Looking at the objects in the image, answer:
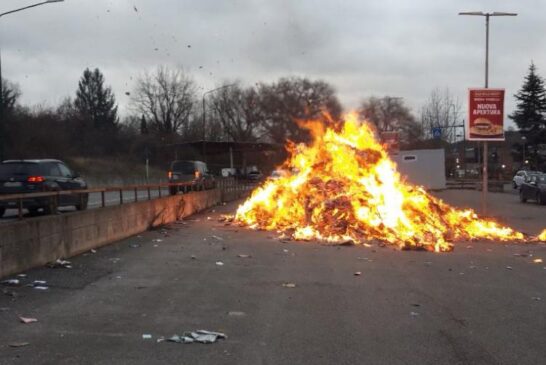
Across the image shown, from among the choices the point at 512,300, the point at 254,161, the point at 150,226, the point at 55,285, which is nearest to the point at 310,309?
the point at 512,300

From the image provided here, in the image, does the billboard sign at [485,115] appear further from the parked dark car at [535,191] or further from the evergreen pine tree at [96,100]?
the evergreen pine tree at [96,100]

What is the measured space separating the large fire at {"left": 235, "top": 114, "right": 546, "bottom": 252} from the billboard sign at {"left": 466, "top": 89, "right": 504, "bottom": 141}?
3877 mm

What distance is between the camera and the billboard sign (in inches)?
857

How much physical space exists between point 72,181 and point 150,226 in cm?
260

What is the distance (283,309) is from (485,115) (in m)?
17.0

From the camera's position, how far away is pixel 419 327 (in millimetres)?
6598

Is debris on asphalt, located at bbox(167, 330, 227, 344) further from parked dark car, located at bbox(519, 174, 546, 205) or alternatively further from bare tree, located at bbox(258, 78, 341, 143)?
bare tree, located at bbox(258, 78, 341, 143)

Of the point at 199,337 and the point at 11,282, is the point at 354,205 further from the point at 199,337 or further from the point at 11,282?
the point at 199,337

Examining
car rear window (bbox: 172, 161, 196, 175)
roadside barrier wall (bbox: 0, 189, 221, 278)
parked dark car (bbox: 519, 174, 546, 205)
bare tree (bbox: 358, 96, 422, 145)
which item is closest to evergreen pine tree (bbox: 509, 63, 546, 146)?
bare tree (bbox: 358, 96, 422, 145)

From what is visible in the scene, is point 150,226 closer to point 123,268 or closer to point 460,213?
point 123,268

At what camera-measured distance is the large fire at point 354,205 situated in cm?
1573

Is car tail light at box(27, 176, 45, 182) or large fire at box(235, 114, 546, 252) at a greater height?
car tail light at box(27, 176, 45, 182)

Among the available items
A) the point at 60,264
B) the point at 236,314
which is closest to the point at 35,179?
the point at 60,264

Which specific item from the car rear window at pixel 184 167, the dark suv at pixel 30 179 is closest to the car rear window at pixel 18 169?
the dark suv at pixel 30 179
